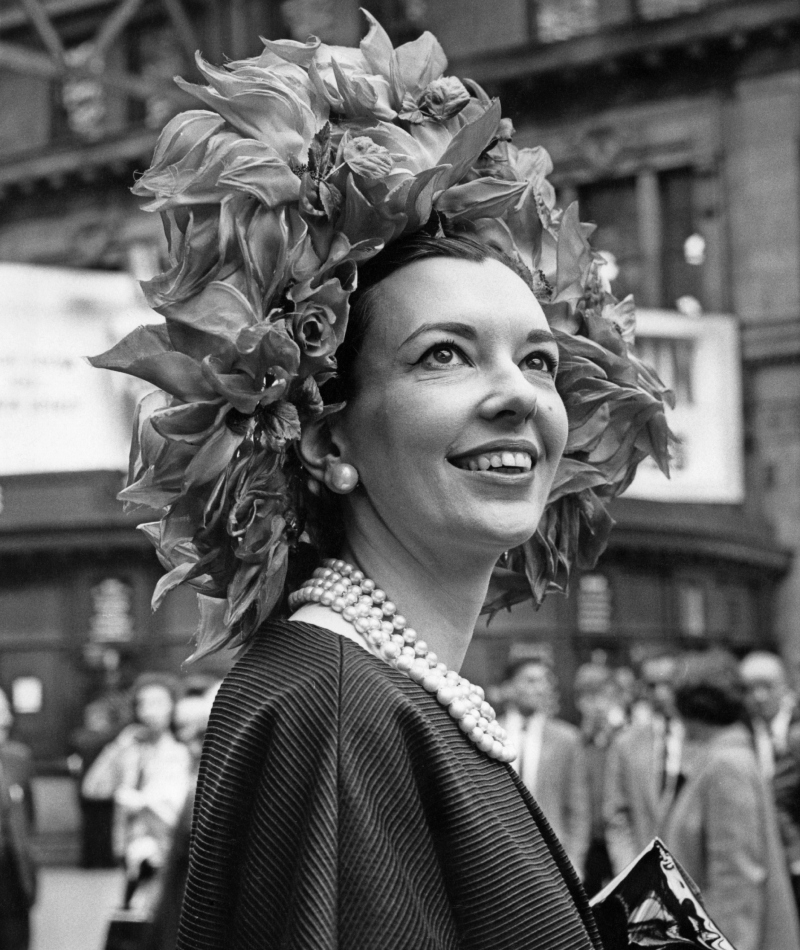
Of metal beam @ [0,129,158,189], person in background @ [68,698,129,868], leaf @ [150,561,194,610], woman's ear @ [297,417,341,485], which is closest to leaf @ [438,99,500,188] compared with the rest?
woman's ear @ [297,417,341,485]

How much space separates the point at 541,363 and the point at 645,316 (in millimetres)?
17899

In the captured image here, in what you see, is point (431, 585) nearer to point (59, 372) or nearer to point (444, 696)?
point (444, 696)

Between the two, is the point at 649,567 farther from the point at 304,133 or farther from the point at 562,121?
the point at 304,133

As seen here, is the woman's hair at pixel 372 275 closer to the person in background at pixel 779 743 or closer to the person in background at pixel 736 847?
the person in background at pixel 736 847

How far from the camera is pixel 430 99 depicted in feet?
7.57

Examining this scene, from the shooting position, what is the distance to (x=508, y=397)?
2061 millimetres

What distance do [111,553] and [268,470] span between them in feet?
63.8

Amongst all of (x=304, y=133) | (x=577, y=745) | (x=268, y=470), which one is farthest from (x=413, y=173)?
(x=577, y=745)

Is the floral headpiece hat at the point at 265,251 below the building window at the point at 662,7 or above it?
below

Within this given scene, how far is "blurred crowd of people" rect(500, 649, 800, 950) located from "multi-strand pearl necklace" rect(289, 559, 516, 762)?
379 cm

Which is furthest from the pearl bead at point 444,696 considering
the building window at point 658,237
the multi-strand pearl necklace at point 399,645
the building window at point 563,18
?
the building window at point 563,18

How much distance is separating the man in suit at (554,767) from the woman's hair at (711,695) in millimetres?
1958

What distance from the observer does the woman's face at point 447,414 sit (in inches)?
81.3

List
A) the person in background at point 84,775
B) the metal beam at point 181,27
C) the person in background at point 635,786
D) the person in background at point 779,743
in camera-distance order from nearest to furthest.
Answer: the person in background at point 779,743, the person in background at point 635,786, the person in background at point 84,775, the metal beam at point 181,27
